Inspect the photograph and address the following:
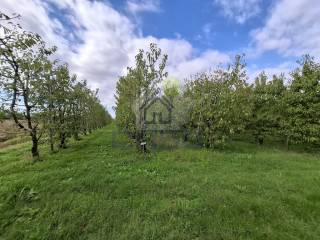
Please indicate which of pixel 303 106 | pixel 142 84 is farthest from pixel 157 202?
pixel 303 106

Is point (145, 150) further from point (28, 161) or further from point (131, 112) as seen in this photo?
point (28, 161)

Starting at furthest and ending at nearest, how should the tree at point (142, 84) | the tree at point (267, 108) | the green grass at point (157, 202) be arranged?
1. the tree at point (267, 108)
2. the tree at point (142, 84)
3. the green grass at point (157, 202)

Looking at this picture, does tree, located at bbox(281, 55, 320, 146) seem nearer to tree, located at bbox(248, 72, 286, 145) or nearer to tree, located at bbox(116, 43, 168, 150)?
tree, located at bbox(248, 72, 286, 145)

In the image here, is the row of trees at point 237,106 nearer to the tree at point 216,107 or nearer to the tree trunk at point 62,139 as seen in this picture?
the tree at point 216,107

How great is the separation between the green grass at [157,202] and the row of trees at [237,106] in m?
6.08

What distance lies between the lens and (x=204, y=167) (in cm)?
1002

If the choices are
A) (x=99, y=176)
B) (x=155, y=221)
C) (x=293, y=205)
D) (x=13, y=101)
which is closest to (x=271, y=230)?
(x=293, y=205)

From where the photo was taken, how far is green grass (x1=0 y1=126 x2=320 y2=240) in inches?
200

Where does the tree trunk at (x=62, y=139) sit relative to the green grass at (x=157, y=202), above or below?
above

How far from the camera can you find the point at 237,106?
16375mm

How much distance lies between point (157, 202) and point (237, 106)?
39.9ft

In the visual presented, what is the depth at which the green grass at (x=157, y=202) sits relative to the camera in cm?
507

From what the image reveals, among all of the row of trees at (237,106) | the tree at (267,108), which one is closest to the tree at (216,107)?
the row of trees at (237,106)

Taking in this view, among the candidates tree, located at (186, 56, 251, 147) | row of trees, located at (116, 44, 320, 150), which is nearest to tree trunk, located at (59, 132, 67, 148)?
row of trees, located at (116, 44, 320, 150)
